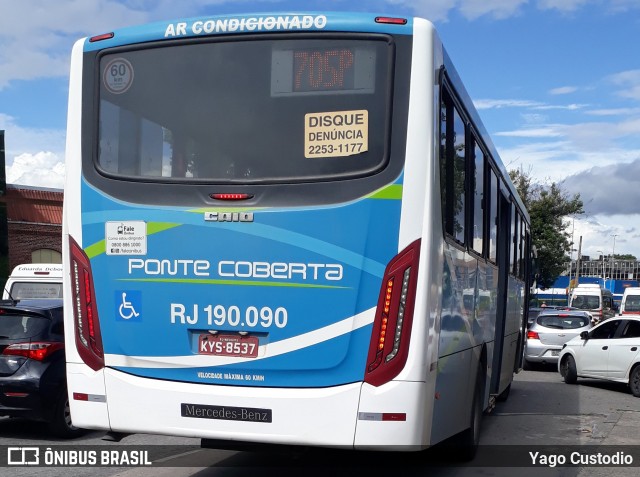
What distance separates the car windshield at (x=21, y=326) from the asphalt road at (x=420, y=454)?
1.16 meters

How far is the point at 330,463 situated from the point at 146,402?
9.49 ft

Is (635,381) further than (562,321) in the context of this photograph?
No

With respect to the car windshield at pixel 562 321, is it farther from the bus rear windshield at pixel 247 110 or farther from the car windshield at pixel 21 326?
the bus rear windshield at pixel 247 110

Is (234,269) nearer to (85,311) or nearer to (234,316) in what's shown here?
(234,316)

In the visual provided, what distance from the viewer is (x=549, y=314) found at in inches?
910

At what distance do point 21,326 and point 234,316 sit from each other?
4.66 meters

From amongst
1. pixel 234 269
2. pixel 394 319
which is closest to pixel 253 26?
pixel 234 269

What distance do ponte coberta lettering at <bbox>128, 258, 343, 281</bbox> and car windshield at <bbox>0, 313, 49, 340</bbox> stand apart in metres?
4.00

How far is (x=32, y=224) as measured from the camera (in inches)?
1313

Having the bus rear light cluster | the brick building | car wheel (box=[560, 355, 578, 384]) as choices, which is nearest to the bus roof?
car wheel (box=[560, 355, 578, 384])

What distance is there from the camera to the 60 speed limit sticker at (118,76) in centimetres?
662

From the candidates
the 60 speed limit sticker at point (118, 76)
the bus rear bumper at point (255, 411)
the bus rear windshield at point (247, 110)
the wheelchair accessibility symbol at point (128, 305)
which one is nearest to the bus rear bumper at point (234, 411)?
the bus rear bumper at point (255, 411)

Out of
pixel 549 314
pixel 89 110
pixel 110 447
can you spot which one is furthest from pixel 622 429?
pixel 549 314

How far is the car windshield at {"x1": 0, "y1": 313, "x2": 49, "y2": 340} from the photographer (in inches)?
386
